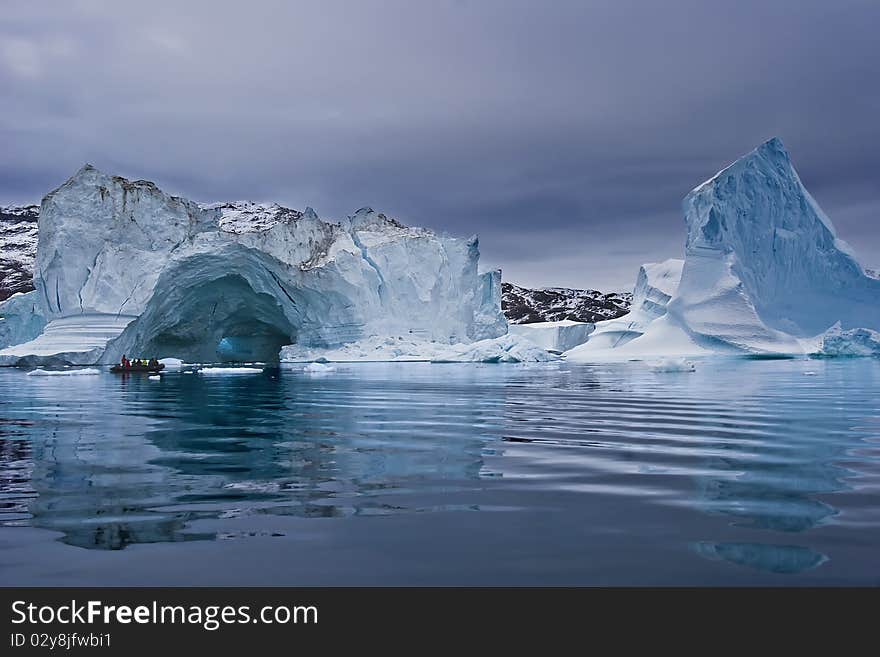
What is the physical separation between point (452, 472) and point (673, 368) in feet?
65.0

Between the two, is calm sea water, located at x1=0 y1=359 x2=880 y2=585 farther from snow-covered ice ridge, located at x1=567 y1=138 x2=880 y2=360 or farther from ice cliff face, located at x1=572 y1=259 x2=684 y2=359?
ice cliff face, located at x1=572 y1=259 x2=684 y2=359

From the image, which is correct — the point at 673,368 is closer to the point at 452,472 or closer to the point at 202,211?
the point at 452,472

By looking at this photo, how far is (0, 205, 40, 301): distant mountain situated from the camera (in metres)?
92.1

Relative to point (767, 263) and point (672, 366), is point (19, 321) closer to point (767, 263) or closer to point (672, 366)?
point (672, 366)

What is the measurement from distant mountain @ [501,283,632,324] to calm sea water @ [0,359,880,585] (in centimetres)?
9020

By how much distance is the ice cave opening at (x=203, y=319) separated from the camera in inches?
1305

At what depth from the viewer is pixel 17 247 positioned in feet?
367

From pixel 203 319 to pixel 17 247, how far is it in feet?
297

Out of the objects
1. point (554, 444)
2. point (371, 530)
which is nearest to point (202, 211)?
point (554, 444)

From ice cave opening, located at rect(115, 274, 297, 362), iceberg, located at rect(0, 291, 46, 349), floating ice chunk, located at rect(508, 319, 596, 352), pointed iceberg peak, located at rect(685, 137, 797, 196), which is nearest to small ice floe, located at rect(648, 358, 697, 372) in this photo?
pointed iceberg peak, located at rect(685, 137, 797, 196)

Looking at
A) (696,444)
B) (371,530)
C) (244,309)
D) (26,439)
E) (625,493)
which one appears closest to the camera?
(371,530)

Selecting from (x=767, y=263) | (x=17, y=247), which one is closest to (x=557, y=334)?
(x=767, y=263)

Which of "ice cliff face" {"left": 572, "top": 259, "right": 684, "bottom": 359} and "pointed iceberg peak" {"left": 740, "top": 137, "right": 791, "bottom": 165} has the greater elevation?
"pointed iceberg peak" {"left": 740, "top": 137, "right": 791, "bottom": 165}
